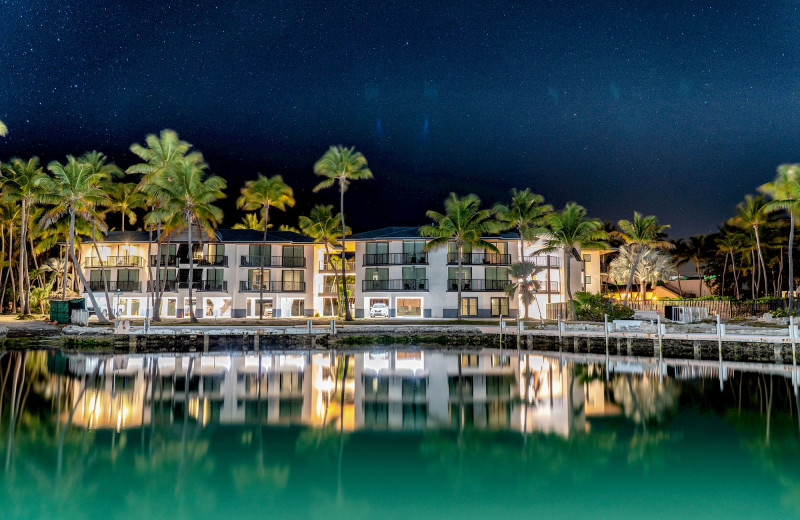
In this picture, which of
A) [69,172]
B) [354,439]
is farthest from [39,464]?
[69,172]

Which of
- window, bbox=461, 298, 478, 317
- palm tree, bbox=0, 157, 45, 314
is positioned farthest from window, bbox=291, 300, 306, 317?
palm tree, bbox=0, 157, 45, 314

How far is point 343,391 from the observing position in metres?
23.5

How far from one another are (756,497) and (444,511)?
6.07m

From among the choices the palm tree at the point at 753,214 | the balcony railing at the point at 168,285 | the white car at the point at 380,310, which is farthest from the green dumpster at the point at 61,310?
the palm tree at the point at 753,214

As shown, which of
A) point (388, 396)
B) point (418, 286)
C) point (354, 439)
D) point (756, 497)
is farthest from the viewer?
point (418, 286)

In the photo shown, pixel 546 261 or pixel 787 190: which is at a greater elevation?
pixel 787 190

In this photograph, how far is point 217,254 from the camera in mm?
57625

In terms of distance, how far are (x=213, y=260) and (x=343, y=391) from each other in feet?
124

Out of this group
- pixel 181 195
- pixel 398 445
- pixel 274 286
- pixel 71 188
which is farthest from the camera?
pixel 274 286

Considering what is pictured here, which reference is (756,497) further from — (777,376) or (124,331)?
(124,331)

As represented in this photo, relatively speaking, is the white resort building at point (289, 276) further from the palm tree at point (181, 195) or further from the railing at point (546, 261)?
the palm tree at point (181, 195)

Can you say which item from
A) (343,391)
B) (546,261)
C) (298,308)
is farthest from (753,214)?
(343,391)

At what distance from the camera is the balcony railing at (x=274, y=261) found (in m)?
57.6

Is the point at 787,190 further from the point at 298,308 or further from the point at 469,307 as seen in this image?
the point at 298,308
